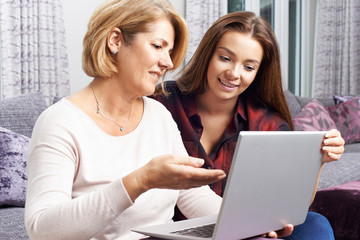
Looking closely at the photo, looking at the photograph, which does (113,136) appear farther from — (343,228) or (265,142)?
(343,228)

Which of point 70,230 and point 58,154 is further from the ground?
point 58,154

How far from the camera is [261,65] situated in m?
1.77

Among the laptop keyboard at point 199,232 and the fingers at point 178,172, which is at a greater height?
the fingers at point 178,172

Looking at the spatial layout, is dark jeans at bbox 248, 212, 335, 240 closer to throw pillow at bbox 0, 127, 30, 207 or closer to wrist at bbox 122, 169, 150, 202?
wrist at bbox 122, 169, 150, 202

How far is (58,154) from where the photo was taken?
3.46ft

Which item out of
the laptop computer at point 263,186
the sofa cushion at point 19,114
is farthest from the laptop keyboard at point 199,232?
the sofa cushion at point 19,114

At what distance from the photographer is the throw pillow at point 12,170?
5.89ft

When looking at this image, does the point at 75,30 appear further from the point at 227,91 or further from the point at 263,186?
the point at 263,186

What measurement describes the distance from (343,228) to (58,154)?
1215 millimetres

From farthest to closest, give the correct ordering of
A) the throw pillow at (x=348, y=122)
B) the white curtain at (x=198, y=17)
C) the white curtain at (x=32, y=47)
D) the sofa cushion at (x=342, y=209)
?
the white curtain at (x=198, y=17), the throw pillow at (x=348, y=122), the white curtain at (x=32, y=47), the sofa cushion at (x=342, y=209)

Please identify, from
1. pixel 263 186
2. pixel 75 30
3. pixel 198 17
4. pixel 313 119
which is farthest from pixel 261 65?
pixel 198 17

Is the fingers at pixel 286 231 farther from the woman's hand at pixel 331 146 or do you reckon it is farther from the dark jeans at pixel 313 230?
the woman's hand at pixel 331 146

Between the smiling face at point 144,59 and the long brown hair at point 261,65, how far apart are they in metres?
0.48

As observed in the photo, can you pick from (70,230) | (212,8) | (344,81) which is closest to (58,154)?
(70,230)
